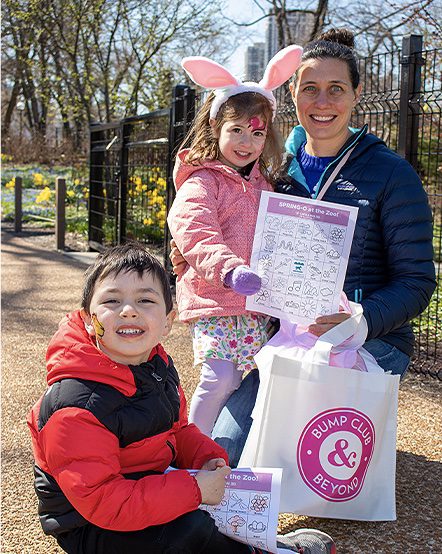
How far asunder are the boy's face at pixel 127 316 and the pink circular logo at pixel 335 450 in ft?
2.32

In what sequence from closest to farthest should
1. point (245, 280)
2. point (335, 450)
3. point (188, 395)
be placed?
point (245, 280), point (335, 450), point (188, 395)

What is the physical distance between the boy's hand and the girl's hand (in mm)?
109

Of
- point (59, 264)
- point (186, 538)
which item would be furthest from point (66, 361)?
point (59, 264)

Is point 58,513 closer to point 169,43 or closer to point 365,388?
point 365,388

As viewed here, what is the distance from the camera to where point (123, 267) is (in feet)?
7.06

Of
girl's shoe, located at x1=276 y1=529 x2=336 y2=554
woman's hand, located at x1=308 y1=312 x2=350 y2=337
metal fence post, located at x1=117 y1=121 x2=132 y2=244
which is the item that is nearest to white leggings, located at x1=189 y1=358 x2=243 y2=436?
woman's hand, located at x1=308 y1=312 x2=350 y2=337

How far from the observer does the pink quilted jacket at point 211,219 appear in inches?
111

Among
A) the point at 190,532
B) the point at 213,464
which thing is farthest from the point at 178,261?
the point at 190,532

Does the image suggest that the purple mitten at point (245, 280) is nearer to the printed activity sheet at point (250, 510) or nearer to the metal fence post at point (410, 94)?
the printed activity sheet at point (250, 510)

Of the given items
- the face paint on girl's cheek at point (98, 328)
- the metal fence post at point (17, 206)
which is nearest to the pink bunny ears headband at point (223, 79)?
the face paint on girl's cheek at point (98, 328)

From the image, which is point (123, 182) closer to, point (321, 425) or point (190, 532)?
point (321, 425)

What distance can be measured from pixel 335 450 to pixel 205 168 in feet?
3.74

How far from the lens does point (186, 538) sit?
206 centimetres

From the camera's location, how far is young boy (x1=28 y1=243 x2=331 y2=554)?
1.94 meters
